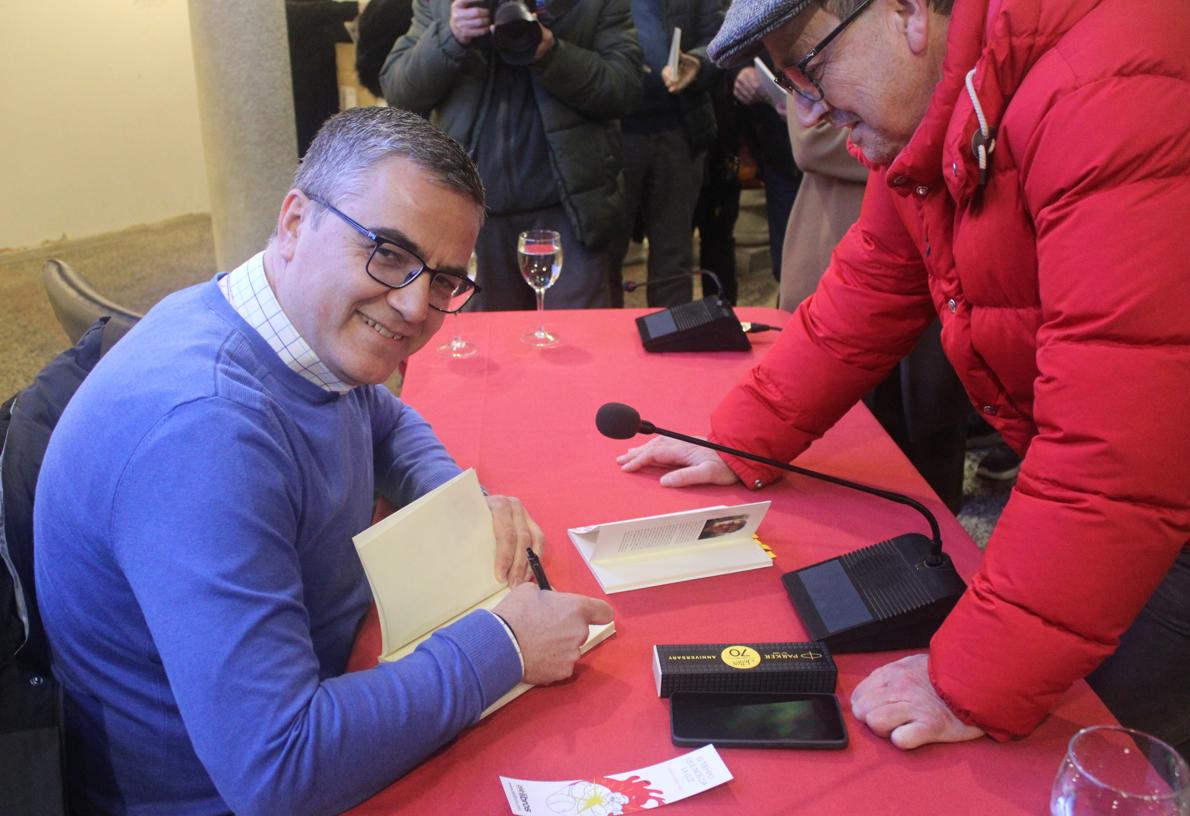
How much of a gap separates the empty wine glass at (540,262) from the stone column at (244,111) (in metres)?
1.75

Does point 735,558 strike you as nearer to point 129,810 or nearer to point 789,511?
point 789,511

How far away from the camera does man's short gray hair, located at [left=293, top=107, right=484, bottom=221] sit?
108 cm

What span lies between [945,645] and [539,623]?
0.42 meters

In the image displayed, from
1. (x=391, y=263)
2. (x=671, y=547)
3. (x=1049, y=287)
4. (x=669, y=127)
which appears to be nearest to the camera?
(x=1049, y=287)

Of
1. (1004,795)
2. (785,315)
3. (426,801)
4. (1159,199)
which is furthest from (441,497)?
(785,315)

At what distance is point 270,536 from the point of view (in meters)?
0.96

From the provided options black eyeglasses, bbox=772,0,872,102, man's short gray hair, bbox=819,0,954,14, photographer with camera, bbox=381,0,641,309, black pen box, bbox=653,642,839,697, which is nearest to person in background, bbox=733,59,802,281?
photographer with camera, bbox=381,0,641,309

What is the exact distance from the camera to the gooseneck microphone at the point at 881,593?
44.5 inches

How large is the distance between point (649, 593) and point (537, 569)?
0.14 m

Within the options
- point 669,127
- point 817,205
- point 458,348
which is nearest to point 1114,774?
point 458,348

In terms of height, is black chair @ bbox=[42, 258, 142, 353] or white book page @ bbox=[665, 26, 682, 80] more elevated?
white book page @ bbox=[665, 26, 682, 80]

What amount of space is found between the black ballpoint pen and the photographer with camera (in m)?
1.62

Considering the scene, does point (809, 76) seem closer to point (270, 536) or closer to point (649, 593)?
point (649, 593)

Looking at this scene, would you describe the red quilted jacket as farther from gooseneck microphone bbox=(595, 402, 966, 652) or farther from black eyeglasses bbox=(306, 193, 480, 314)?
black eyeglasses bbox=(306, 193, 480, 314)
